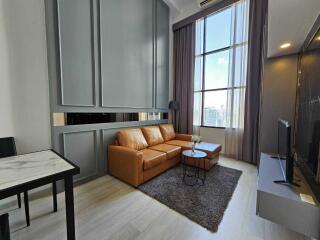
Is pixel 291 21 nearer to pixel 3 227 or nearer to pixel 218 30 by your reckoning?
pixel 218 30

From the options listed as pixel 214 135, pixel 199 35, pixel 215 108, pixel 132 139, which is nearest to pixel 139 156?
pixel 132 139

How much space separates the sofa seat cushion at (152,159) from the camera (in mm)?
Result: 2379

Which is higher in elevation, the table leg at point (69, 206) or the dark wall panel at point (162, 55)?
the dark wall panel at point (162, 55)

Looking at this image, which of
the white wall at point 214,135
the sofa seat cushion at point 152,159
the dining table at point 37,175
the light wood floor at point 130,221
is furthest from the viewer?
the white wall at point 214,135

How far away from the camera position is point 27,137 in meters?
1.96

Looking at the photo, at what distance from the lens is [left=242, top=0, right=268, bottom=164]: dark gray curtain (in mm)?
3178

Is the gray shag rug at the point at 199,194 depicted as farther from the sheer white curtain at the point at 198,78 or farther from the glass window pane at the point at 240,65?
the glass window pane at the point at 240,65

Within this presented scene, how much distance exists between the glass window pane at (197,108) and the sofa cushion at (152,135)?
1314 millimetres

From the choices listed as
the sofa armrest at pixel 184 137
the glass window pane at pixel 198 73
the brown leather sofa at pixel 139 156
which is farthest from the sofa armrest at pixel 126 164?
the glass window pane at pixel 198 73

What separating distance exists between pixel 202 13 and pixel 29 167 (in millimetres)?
4684

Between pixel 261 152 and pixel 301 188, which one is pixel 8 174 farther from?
pixel 261 152

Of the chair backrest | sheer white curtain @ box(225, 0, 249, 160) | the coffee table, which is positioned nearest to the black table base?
the coffee table

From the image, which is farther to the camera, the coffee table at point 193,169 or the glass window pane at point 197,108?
the glass window pane at point 197,108

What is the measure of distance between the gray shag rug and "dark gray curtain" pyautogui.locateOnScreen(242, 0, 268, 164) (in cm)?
85
